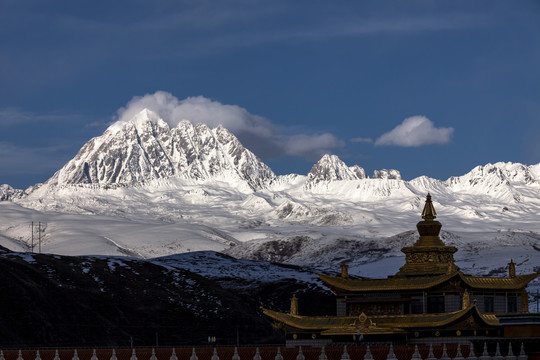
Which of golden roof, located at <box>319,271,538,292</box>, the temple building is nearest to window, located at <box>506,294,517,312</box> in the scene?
the temple building

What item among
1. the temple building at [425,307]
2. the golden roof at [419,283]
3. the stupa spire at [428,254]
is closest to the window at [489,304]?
the temple building at [425,307]

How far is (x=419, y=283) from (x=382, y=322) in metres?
4.58

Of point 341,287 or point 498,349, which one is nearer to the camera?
point 498,349

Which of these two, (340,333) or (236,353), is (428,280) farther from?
(236,353)

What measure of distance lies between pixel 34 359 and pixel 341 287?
90.8ft

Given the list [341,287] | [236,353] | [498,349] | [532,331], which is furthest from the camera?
[341,287]

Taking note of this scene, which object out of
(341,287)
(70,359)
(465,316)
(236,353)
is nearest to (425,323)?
(465,316)

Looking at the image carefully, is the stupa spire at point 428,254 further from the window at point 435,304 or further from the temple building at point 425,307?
the window at point 435,304

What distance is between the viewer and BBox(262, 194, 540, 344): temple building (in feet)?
288

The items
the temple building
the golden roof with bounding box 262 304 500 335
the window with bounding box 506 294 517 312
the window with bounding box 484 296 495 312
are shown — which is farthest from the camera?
the window with bounding box 506 294 517 312

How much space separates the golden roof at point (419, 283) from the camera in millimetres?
91312

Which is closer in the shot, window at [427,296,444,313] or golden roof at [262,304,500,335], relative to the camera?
golden roof at [262,304,500,335]

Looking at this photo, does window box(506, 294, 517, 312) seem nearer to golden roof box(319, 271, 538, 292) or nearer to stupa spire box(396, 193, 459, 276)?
golden roof box(319, 271, 538, 292)

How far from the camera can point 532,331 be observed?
8819 cm
